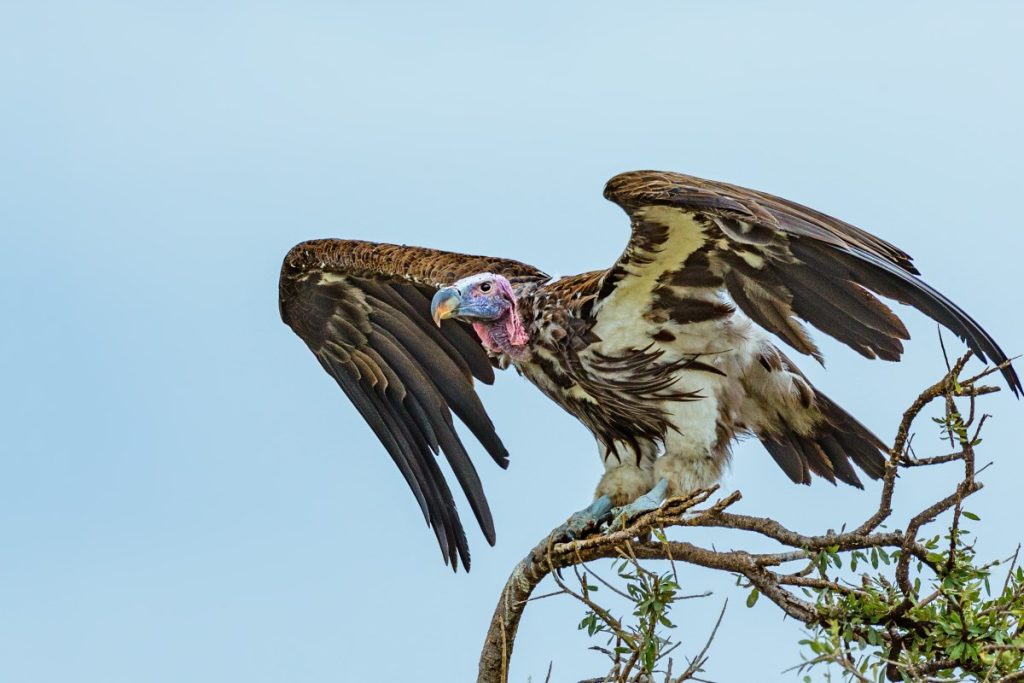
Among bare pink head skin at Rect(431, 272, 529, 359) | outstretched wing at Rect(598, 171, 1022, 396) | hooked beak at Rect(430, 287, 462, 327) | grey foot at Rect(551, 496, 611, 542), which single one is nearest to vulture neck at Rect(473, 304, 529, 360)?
bare pink head skin at Rect(431, 272, 529, 359)

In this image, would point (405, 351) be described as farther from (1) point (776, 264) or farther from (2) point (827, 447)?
(1) point (776, 264)

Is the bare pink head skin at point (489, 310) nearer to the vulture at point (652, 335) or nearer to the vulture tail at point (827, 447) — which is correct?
the vulture at point (652, 335)

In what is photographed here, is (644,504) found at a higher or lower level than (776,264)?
lower

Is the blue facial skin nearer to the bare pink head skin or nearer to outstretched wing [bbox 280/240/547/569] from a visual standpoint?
the bare pink head skin

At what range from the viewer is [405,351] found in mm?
7711

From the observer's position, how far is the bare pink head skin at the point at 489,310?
253 inches

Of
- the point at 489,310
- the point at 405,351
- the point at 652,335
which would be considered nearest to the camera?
the point at 652,335

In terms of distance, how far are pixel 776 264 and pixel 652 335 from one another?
2.36 ft

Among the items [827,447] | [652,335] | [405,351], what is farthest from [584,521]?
[405,351]

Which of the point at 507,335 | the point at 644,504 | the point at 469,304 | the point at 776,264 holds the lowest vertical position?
the point at 644,504

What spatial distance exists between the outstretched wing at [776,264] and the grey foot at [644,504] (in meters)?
0.81

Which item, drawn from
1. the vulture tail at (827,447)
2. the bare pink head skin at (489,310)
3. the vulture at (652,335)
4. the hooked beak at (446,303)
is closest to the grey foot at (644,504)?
the vulture at (652,335)

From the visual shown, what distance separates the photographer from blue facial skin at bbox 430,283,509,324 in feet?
21.1

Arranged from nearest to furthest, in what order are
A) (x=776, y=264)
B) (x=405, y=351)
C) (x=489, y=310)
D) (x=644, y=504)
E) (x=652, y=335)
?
(x=776, y=264), (x=644, y=504), (x=652, y=335), (x=489, y=310), (x=405, y=351)
